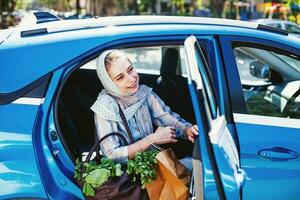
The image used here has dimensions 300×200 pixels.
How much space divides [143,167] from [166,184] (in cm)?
16

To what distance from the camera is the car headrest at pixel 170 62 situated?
3.98 meters

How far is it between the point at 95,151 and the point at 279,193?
3.42ft

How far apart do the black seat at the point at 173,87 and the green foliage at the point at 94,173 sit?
1047 millimetres

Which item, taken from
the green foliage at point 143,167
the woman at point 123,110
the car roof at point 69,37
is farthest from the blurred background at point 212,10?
the green foliage at point 143,167

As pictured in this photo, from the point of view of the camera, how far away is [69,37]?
252cm

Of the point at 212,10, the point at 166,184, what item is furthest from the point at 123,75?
the point at 212,10

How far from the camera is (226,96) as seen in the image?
101 inches

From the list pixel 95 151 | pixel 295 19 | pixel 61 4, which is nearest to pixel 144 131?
pixel 95 151

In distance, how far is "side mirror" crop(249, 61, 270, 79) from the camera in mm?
4058

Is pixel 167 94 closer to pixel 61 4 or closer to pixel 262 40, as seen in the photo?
pixel 262 40

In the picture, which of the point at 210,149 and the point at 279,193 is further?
the point at 279,193

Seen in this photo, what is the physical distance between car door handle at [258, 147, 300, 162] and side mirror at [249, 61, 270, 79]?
1.47 metres

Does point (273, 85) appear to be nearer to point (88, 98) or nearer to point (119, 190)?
point (88, 98)

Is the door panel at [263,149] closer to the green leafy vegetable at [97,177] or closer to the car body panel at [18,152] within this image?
the green leafy vegetable at [97,177]
